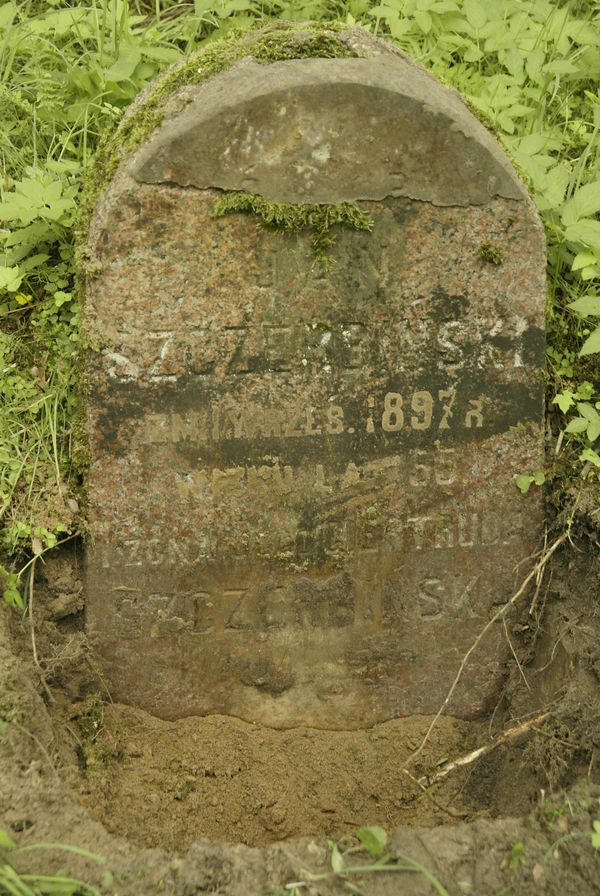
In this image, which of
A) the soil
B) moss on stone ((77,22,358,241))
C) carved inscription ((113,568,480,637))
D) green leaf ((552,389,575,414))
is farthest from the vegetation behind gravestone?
carved inscription ((113,568,480,637))

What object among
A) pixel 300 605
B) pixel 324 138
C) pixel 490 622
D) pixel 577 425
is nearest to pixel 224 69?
pixel 324 138

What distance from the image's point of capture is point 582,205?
2871 millimetres

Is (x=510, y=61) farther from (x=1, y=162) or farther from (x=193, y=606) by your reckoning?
(x=193, y=606)

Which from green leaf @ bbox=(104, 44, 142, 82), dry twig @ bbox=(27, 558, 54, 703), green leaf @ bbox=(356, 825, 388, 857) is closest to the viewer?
green leaf @ bbox=(356, 825, 388, 857)

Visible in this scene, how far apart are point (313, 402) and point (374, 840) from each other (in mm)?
1175

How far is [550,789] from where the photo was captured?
7.61 feet

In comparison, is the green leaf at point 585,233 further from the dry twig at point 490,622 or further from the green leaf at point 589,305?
the dry twig at point 490,622

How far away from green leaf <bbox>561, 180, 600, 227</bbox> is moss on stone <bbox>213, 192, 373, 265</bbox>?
71 cm

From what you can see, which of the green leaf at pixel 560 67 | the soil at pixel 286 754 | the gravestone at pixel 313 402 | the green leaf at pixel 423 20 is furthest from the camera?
the green leaf at pixel 423 20

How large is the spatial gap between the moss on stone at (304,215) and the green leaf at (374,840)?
56.2 inches

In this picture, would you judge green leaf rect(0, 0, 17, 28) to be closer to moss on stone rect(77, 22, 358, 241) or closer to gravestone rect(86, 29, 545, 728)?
moss on stone rect(77, 22, 358, 241)

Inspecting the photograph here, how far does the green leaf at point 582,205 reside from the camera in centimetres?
286

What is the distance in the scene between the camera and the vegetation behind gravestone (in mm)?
2758

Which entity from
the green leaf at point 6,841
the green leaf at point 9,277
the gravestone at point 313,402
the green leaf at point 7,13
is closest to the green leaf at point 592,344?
the gravestone at point 313,402
